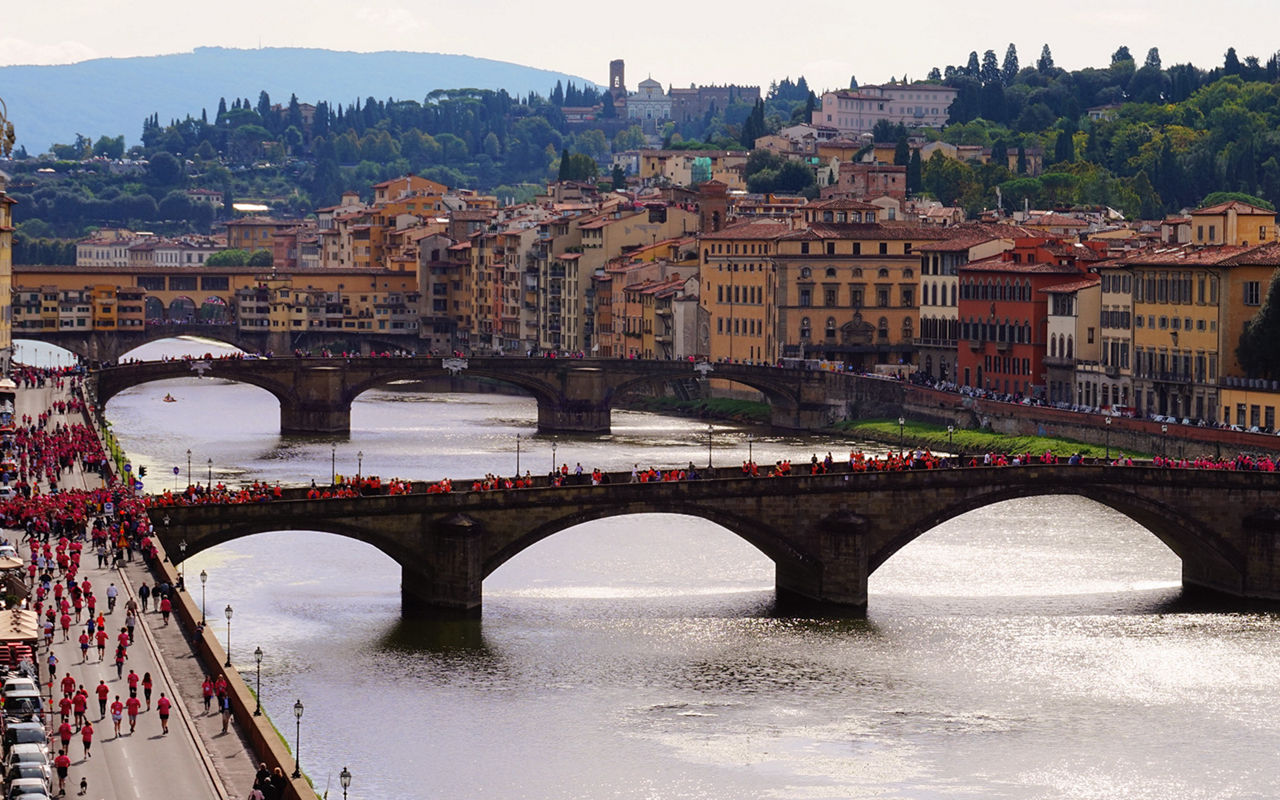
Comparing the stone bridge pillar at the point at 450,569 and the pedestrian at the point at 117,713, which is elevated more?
the stone bridge pillar at the point at 450,569

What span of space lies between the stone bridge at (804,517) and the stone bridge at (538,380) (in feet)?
178

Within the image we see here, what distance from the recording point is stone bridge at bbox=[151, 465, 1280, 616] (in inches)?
2719

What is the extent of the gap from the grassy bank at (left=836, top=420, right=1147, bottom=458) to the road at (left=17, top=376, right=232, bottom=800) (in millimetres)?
54468

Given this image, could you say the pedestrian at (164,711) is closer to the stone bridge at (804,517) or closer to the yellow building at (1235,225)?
the stone bridge at (804,517)

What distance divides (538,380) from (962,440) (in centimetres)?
2889

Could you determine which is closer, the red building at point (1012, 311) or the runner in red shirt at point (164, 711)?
the runner in red shirt at point (164, 711)

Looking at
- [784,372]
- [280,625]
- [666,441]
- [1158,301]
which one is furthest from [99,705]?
[784,372]

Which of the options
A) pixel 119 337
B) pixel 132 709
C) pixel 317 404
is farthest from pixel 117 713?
pixel 119 337

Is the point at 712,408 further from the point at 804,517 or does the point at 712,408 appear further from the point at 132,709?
the point at 132,709

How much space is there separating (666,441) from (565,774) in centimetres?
7177

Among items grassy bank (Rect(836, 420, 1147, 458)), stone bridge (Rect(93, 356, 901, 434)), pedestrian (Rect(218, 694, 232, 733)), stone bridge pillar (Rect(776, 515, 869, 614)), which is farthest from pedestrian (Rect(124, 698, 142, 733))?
stone bridge (Rect(93, 356, 901, 434))

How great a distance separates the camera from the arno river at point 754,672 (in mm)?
54875

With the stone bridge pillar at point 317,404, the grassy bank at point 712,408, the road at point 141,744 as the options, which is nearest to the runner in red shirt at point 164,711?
the road at point 141,744

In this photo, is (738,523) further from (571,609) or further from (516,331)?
(516,331)
